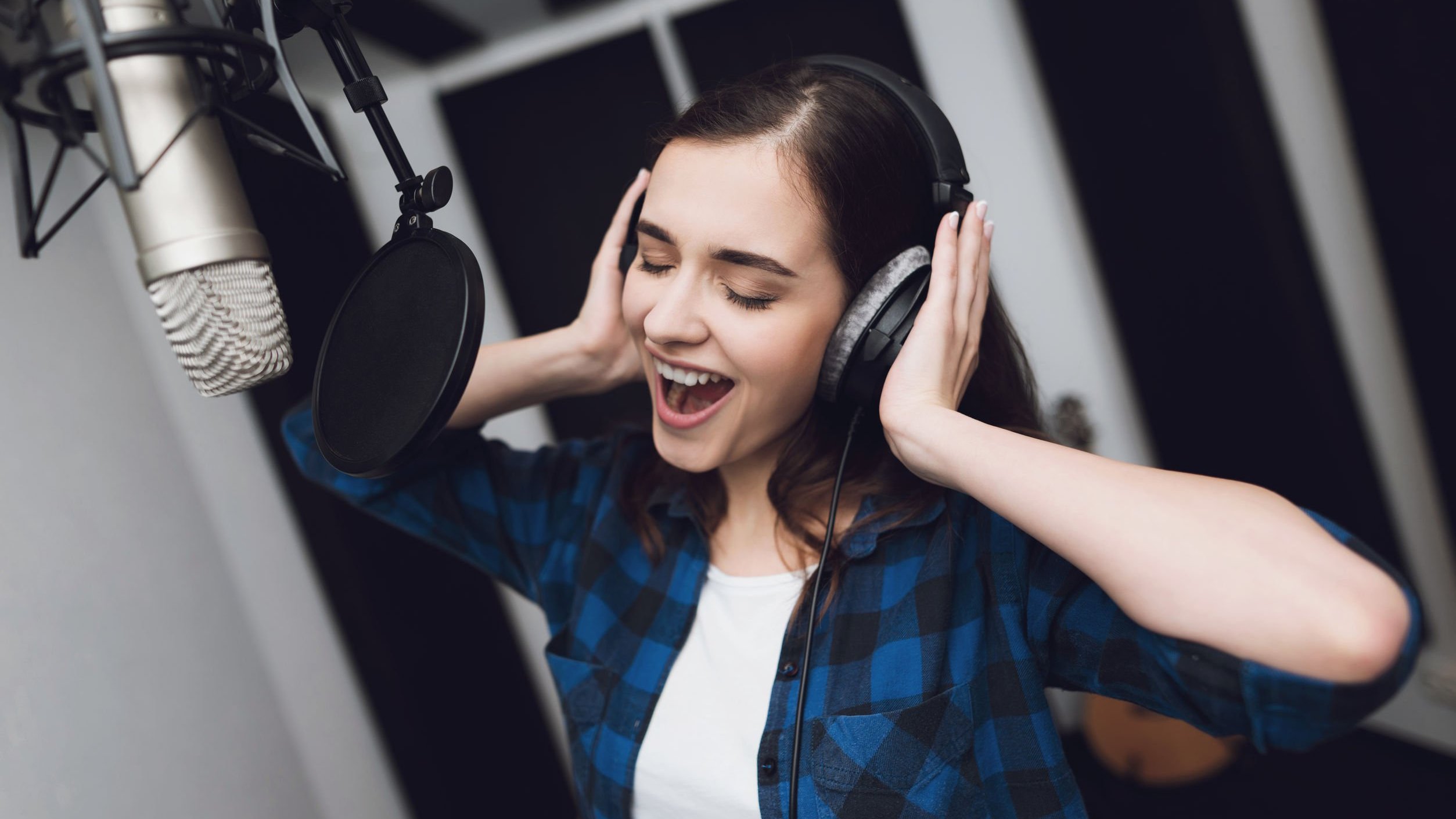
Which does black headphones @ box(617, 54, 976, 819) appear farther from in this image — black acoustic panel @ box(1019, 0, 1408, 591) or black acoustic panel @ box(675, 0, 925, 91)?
black acoustic panel @ box(675, 0, 925, 91)

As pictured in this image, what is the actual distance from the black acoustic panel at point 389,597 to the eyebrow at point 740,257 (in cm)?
Answer: 85

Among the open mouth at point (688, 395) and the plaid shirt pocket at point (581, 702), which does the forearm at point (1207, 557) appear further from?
the plaid shirt pocket at point (581, 702)

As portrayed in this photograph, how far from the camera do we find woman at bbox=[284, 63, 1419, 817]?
647 mm

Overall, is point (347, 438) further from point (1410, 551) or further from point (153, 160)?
point (1410, 551)

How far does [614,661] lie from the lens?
3.35 feet

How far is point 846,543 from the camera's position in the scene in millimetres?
951

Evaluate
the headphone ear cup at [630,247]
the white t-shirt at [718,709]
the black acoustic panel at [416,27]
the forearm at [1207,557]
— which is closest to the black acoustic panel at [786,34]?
the black acoustic panel at [416,27]

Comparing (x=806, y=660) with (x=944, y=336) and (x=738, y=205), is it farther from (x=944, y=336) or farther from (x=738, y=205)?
(x=738, y=205)

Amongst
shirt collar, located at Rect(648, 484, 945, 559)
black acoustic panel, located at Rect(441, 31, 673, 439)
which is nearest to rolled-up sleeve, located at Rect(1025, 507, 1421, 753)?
shirt collar, located at Rect(648, 484, 945, 559)

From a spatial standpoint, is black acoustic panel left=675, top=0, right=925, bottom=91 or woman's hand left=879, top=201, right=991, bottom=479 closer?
woman's hand left=879, top=201, right=991, bottom=479

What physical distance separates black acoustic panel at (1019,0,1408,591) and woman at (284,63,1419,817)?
3.66ft

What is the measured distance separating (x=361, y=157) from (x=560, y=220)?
0.55 m

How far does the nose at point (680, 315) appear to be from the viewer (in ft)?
2.89

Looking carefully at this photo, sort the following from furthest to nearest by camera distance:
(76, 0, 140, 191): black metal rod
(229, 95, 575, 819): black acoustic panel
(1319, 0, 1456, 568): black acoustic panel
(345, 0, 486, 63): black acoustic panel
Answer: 1. (345, 0, 486, 63): black acoustic panel
2. (229, 95, 575, 819): black acoustic panel
3. (1319, 0, 1456, 568): black acoustic panel
4. (76, 0, 140, 191): black metal rod
